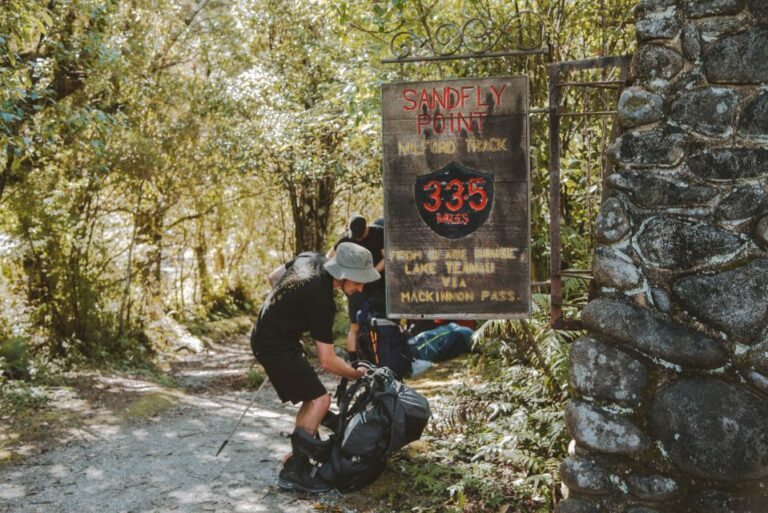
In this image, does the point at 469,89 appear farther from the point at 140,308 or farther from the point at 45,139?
the point at 140,308

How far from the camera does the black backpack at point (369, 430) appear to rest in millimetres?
4859

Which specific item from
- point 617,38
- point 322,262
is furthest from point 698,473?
point 617,38

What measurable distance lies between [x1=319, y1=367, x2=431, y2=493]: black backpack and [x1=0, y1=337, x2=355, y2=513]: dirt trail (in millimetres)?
226

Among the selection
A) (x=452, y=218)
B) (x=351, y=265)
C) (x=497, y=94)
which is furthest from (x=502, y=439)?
(x=497, y=94)

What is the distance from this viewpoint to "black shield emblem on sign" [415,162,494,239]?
4.21 m

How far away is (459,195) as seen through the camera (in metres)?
4.22

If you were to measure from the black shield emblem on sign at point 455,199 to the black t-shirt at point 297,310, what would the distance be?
A: 3.35 ft

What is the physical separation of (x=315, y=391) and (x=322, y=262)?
3.18 feet

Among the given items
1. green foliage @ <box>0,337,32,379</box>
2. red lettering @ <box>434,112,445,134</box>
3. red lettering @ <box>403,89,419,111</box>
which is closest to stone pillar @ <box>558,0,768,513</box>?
red lettering @ <box>434,112,445,134</box>

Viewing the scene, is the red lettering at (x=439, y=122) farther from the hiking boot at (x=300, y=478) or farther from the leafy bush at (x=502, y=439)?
the hiking boot at (x=300, y=478)

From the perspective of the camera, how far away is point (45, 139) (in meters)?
7.56

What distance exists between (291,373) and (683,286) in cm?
278

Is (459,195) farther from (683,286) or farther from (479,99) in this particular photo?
(683,286)

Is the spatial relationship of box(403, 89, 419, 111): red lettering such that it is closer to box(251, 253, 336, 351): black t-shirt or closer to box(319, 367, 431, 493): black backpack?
box(251, 253, 336, 351): black t-shirt
